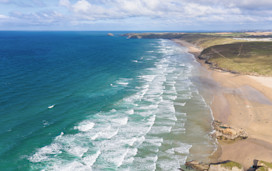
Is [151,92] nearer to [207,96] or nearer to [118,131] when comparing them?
[207,96]

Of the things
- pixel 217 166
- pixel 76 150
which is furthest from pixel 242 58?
pixel 76 150

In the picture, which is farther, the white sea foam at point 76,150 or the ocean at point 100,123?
the white sea foam at point 76,150

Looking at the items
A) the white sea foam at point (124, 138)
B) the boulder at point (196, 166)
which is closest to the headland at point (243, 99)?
the boulder at point (196, 166)

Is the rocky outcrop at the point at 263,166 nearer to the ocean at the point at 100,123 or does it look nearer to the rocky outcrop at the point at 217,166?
the rocky outcrop at the point at 217,166

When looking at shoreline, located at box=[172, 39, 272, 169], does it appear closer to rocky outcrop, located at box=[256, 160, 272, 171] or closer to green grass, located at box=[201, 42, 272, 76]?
rocky outcrop, located at box=[256, 160, 272, 171]

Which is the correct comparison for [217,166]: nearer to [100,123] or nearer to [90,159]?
[90,159]

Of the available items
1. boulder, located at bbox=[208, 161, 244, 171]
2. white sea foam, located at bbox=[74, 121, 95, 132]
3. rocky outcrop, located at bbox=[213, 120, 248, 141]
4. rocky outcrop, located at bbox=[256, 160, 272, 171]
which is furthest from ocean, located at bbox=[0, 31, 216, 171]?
rocky outcrop, located at bbox=[256, 160, 272, 171]
